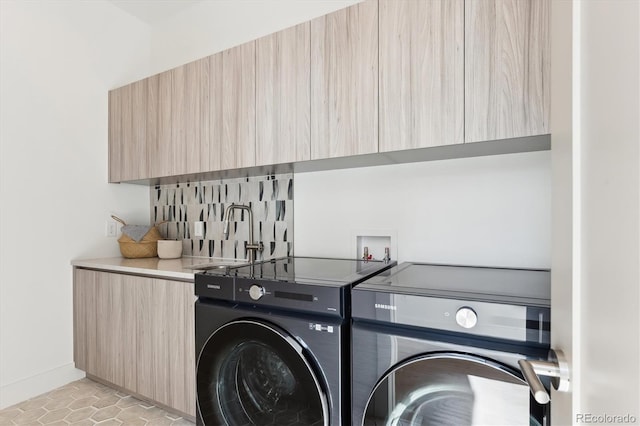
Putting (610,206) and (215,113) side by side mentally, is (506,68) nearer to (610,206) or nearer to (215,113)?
(610,206)

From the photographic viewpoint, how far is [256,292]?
54.7 inches

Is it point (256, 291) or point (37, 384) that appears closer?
point (256, 291)

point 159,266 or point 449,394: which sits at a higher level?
point 159,266

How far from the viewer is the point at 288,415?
1310mm

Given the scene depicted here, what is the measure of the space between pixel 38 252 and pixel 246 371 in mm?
1744

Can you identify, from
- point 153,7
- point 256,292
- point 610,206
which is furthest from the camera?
point 153,7

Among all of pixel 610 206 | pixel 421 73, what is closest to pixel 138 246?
pixel 421 73

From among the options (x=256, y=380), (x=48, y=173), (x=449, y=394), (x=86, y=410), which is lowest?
(x=86, y=410)

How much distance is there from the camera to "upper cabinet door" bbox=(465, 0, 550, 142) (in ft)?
3.96

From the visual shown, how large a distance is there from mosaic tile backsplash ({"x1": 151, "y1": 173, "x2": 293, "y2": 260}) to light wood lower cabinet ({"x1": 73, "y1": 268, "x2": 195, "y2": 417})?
61 centimetres

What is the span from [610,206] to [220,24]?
2793 millimetres

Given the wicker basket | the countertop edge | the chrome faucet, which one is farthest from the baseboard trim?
the chrome faucet

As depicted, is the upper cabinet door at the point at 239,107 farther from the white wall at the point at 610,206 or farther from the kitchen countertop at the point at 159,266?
the white wall at the point at 610,206

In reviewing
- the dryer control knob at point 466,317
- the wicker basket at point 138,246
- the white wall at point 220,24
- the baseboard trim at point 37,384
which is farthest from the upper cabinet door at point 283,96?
the baseboard trim at point 37,384
